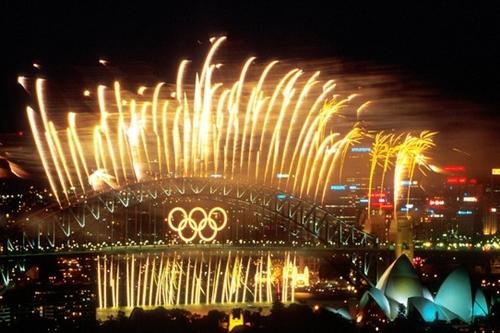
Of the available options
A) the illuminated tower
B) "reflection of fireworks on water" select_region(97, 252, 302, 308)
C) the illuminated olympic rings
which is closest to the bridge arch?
the illuminated olympic rings

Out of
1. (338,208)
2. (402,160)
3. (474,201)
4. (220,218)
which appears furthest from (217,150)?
(474,201)

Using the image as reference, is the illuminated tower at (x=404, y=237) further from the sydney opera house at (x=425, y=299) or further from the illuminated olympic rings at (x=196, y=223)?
the sydney opera house at (x=425, y=299)

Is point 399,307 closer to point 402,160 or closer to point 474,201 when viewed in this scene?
point 402,160

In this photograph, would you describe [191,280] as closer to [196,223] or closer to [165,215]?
[196,223]

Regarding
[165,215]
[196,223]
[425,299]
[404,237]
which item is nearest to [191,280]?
[196,223]

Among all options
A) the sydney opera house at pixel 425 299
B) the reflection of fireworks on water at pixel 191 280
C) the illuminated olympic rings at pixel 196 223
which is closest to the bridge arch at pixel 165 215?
the illuminated olympic rings at pixel 196 223
